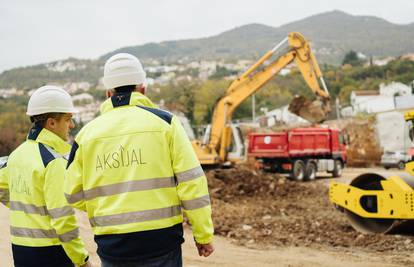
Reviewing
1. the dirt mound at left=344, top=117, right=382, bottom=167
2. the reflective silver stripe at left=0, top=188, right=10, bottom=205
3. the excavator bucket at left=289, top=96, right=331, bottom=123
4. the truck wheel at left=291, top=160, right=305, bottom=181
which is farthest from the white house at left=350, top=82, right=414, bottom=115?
the reflective silver stripe at left=0, top=188, right=10, bottom=205

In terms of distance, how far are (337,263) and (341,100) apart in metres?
74.0

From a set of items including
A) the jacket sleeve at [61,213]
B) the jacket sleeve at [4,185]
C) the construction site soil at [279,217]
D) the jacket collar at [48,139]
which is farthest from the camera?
the construction site soil at [279,217]

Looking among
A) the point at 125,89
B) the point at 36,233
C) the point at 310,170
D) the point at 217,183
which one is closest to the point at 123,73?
the point at 125,89

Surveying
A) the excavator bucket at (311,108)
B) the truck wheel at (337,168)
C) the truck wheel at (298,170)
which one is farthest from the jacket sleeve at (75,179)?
the truck wheel at (337,168)

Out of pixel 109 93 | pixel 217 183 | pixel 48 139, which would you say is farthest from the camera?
pixel 217 183

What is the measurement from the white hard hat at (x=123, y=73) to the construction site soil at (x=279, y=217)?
536 cm

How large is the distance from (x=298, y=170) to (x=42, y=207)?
18.6 meters

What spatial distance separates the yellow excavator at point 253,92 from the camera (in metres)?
19.8

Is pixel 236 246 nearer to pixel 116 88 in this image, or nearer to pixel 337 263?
pixel 337 263

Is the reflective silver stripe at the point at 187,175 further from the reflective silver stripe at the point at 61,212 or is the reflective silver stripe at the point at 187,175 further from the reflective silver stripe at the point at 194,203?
the reflective silver stripe at the point at 61,212

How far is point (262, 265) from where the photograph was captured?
730cm

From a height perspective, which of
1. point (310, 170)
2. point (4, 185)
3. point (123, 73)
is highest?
point (123, 73)

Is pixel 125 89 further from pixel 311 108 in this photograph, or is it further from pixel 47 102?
pixel 311 108

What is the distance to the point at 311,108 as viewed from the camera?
20.2 meters
